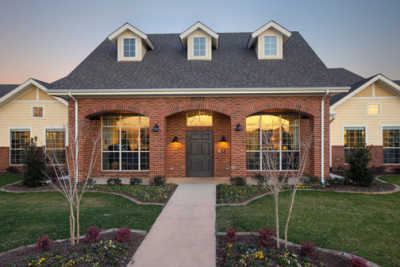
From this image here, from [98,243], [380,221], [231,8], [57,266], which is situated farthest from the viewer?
[231,8]

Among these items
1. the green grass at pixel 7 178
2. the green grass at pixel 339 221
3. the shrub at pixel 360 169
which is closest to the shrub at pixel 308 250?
the green grass at pixel 339 221

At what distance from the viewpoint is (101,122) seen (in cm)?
1058

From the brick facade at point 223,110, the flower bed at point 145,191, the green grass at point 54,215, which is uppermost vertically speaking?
the brick facade at point 223,110

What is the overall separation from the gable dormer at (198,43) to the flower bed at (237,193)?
691 centimetres

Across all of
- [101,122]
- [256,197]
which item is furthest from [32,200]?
[256,197]

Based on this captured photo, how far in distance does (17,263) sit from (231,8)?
50.2 ft

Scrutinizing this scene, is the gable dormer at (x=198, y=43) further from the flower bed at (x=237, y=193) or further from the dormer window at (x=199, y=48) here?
the flower bed at (x=237, y=193)

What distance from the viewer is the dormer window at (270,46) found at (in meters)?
10.7

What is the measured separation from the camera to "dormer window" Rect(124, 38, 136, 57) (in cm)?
1084

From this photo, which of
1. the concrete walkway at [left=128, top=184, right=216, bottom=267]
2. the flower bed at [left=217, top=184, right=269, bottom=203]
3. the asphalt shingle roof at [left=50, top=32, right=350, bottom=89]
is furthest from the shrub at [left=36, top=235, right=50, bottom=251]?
the asphalt shingle roof at [left=50, top=32, right=350, bottom=89]

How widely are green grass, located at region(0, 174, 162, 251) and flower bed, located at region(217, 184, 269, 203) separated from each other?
2.30m

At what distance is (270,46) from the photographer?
10.7 metres

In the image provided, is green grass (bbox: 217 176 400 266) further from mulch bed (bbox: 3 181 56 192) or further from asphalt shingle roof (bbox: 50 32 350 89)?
mulch bed (bbox: 3 181 56 192)

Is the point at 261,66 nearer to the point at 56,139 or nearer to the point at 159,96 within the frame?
the point at 159,96
